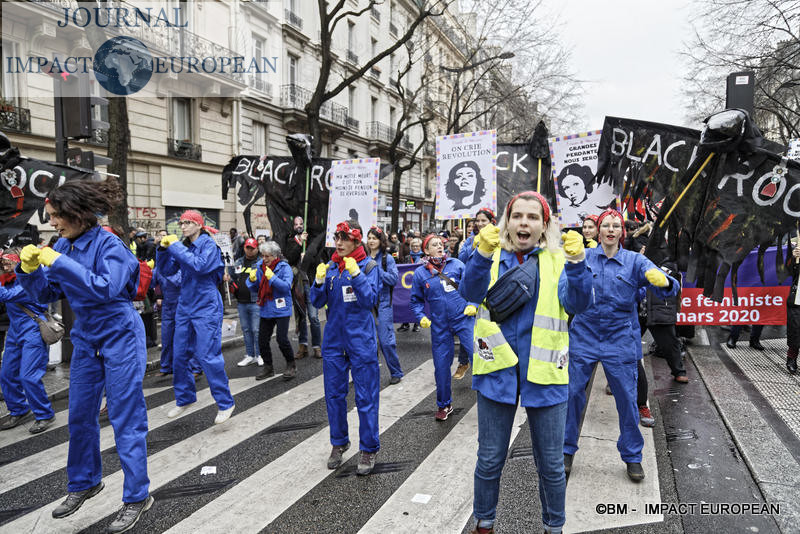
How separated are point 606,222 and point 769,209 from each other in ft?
5.29

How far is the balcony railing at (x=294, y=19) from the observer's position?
24547 mm

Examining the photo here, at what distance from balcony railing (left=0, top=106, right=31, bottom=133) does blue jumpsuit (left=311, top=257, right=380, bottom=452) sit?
13975mm

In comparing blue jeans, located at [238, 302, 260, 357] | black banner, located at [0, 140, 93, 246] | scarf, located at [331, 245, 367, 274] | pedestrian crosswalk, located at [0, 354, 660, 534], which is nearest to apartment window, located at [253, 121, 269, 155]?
blue jeans, located at [238, 302, 260, 357]

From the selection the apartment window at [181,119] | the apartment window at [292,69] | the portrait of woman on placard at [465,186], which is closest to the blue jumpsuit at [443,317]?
the portrait of woman on placard at [465,186]

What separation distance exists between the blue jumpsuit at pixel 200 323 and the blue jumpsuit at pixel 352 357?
1762 millimetres

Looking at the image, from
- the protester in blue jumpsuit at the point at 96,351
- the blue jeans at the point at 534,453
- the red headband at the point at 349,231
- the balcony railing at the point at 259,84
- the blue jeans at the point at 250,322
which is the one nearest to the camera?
the blue jeans at the point at 534,453

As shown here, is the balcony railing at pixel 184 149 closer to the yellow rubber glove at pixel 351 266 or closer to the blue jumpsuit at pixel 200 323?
the blue jumpsuit at pixel 200 323

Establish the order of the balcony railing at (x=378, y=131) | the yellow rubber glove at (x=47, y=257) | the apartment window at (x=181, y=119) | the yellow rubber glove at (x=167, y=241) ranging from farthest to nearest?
the balcony railing at (x=378, y=131) < the apartment window at (x=181, y=119) < the yellow rubber glove at (x=167, y=241) < the yellow rubber glove at (x=47, y=257)

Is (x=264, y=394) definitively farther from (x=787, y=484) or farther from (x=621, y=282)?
(x=787, y=484)

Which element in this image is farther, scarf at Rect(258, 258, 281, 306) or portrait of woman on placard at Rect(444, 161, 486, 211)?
portrait of woman on placard at Rect(444, 161, 486, 211)

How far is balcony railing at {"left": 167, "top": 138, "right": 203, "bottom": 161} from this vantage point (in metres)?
18.8

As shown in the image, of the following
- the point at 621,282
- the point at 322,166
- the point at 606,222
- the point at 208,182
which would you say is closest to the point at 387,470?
the point at 621,282

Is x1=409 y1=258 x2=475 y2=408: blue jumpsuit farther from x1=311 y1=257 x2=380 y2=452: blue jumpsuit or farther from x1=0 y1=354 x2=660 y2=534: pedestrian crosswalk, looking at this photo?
x1=311 y1=257 x2=380 y2=452: blue jumpsuit

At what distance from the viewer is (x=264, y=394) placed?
6176mm
